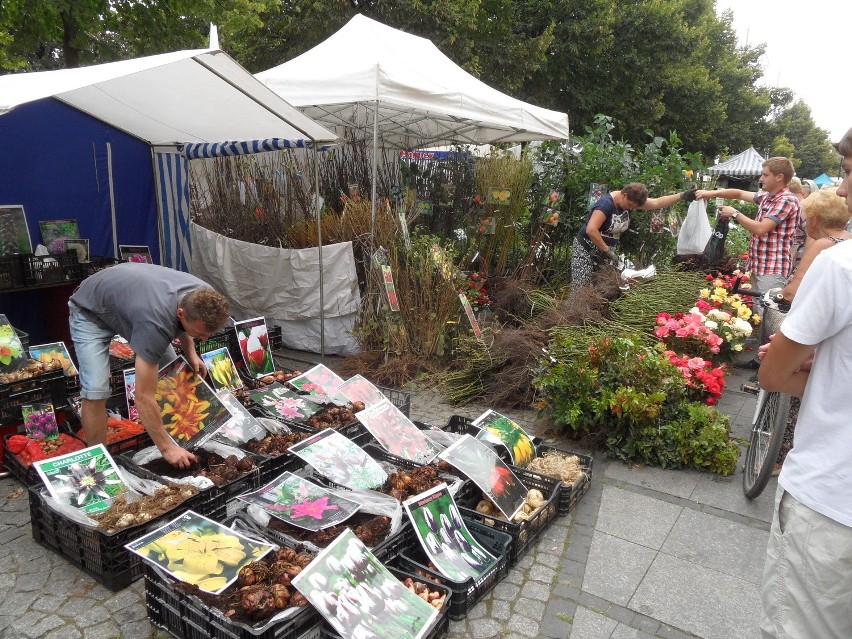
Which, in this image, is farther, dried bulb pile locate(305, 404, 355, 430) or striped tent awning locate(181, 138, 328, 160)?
striped tent awning locate(181, 138, 328, 160)

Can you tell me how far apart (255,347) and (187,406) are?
4.97 ft

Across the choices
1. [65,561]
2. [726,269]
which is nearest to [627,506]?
[65,561]

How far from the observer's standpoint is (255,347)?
4.77 meters

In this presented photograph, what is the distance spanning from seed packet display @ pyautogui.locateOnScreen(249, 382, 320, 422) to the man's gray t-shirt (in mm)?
1107

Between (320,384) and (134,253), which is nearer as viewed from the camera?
(320,384)

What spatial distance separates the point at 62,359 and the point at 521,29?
14.9 meters

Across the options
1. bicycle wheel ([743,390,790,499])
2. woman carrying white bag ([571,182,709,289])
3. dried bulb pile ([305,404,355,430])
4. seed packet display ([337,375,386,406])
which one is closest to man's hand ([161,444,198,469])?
dried bulb pile ([305,404,355,430])

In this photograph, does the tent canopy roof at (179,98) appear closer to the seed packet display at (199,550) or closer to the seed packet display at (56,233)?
the seed packet display at (56,233)

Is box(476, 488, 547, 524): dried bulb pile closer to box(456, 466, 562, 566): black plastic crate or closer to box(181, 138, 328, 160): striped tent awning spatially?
box(456, 466, 562, 566): black plastic crate

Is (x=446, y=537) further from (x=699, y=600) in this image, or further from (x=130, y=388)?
(x=130, y=388)

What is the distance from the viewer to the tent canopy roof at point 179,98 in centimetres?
347

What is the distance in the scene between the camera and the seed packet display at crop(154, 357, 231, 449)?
10.5ft

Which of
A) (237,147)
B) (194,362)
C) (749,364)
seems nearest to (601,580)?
(194,362)

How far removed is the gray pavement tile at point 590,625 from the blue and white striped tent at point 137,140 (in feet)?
11.6
